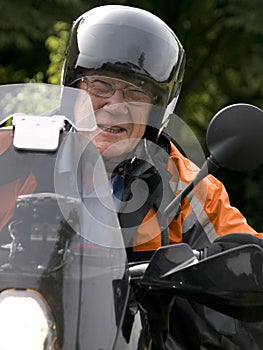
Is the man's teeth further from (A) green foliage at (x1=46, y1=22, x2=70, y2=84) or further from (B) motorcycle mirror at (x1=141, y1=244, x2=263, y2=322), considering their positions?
(A) green foliage at (x1=46, y1=22, x2=70, y2=84)

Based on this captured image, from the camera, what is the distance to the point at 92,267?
3.07 m

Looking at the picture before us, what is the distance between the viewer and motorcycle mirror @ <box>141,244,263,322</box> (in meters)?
3.04

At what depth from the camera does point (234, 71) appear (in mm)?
13398

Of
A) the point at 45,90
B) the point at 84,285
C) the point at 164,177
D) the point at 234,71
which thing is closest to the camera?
the point at 84,285

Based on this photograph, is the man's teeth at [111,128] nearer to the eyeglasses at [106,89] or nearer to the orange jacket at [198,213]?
the eyeglasses at [106,89]

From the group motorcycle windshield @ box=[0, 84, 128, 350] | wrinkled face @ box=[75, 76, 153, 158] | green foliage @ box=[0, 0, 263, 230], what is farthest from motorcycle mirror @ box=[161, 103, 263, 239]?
green foliage @ box=[0, 0, 263, 230]

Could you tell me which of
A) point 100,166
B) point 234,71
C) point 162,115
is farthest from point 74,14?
point 100,166

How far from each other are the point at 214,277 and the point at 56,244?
0.38m

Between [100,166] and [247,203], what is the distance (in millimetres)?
8609

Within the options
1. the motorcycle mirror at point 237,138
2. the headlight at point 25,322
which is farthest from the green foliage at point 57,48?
the headlight at point 25,322

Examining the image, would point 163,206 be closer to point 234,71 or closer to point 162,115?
point 162,115

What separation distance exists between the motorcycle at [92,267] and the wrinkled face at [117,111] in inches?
Answer: 23.9

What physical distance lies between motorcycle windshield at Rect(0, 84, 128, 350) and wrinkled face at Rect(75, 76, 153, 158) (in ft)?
2.07

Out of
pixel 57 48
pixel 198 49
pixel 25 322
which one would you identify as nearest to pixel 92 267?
pixel 25 322
